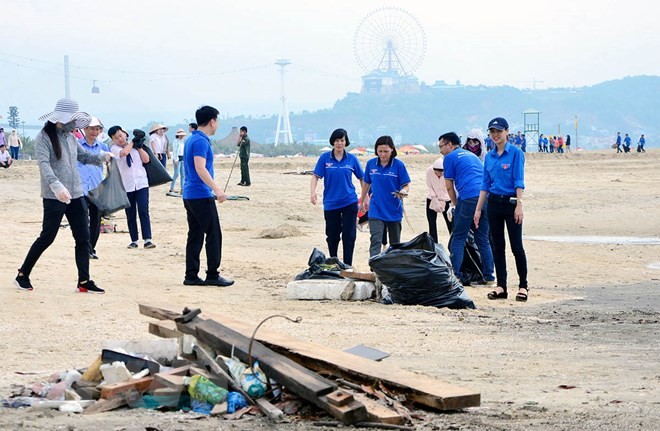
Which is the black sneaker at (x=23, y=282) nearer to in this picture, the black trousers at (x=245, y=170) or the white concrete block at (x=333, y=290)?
the white concrete block at (x=333, y=290)

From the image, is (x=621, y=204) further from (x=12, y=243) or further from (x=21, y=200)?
(x=12, y=243)

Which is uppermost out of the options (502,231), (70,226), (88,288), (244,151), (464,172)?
(464,172)

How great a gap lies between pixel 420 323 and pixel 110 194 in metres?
6.15

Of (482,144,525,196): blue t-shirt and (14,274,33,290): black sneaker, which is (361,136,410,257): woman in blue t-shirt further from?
(14,274,33,290): black sneaker

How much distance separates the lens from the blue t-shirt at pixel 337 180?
11867mm

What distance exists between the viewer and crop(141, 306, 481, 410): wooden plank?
18.1 ft

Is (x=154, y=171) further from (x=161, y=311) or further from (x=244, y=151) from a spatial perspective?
(x=244, y=151)

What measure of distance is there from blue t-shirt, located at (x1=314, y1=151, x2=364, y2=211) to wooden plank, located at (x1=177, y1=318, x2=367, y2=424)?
5411 millimetres

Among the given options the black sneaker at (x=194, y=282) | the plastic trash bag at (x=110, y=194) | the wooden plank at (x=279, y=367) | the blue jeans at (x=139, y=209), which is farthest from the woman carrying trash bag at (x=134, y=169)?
the wooden plank at (x=279, y=367)

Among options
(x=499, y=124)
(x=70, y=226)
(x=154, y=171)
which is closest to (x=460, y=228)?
(x=499, y=124)

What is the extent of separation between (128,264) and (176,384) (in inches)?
296

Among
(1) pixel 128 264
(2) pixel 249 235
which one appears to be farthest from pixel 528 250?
(1) pixel 128 264

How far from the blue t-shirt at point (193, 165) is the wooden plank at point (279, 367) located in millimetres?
4362

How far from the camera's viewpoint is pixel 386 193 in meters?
11.5
